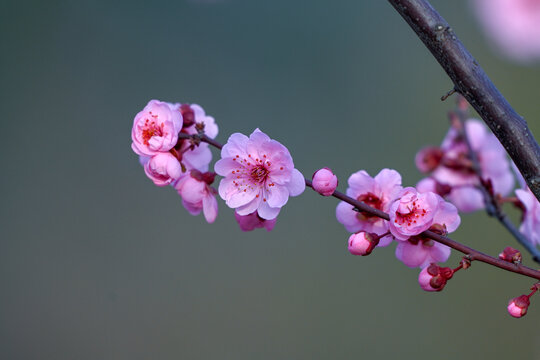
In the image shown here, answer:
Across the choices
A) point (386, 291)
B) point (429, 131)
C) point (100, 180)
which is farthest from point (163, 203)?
point (429, 131)

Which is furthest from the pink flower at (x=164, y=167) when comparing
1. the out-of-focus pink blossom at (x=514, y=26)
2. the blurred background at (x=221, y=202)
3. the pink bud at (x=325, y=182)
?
the out-of-focus pink blossom at (x=514, y=26)

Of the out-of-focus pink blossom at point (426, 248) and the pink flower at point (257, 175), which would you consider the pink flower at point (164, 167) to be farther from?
the out-of-focus pink blossom at point (426, 248)

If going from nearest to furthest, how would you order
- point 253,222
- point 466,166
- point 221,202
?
point 253,222 < point 466,166 < point 221,202

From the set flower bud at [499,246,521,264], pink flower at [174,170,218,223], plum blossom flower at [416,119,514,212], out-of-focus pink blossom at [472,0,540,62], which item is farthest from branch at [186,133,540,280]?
out-of-focus pink blossom at [472,0,540,62]

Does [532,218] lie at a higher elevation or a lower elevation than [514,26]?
lower

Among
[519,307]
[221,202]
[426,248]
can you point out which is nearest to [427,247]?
[426,248]

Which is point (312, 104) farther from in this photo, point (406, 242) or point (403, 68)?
point (406, 242)

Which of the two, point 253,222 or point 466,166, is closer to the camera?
point 253,222

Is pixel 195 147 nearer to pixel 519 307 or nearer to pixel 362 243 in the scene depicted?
pixel 362 243
